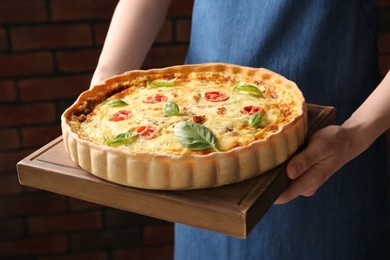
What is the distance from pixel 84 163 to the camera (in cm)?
113

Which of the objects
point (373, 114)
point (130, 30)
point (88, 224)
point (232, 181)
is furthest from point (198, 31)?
point (88, 224)

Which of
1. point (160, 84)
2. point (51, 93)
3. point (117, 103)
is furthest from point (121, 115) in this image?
point (51, 93)

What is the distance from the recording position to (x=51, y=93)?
2.28m

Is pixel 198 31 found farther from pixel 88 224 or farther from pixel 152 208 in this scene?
pixel 88 224

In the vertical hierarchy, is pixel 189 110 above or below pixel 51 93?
above

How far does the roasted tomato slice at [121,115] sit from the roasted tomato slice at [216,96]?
167mm

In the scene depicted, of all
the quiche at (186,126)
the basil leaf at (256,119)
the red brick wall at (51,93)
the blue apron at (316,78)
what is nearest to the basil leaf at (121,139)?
the quiche at (186,126)

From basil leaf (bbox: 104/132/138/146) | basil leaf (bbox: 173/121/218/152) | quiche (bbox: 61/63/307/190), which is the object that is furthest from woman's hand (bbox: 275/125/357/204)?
basil leaf (bbox: 104/132/138/146)

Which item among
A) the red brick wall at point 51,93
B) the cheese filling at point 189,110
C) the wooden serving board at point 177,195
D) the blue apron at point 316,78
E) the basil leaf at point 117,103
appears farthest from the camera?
the red brick wall at point 51,93

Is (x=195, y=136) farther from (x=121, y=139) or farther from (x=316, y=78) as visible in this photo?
(x=316, y=78)

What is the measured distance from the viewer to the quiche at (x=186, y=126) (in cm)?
106

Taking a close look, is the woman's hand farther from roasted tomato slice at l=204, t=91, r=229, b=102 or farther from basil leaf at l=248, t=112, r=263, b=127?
roasted tomato slice at l=204, t=91, r=229, b=102

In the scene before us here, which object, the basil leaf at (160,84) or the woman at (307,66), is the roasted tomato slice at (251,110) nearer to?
the basil leaf at (160,84)

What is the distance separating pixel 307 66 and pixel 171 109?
0.48m
